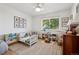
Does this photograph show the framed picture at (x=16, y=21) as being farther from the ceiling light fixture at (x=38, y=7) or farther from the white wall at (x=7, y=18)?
the ceiling light fixture at (x=38, y=7)

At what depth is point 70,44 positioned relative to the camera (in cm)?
154

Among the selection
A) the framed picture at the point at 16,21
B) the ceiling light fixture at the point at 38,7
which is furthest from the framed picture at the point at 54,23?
the framed picture at the point at 16,21

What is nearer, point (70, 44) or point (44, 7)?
point (70, 44)

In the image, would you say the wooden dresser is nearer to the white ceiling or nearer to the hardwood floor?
the hardwood floor

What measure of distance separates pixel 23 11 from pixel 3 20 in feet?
1.35

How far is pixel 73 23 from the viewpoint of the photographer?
5.14 ft

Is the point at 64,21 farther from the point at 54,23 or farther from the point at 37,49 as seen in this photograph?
the point at 37,49

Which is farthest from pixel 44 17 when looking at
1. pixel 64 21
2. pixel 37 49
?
pixel 37 49

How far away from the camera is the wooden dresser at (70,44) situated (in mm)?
1499

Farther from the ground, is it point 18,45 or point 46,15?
point 46,15

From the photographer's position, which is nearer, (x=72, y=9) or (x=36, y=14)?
(x=72, y=9)

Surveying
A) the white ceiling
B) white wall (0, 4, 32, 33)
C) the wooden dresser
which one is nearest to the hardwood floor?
the wooden dresser

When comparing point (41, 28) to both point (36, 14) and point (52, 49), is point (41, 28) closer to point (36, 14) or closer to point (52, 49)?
point (36, 14)
